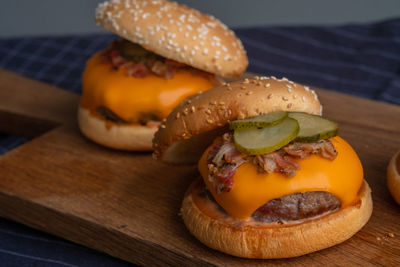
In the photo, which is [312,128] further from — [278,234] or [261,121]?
[278,234]

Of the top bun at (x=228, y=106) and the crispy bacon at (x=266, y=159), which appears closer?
the crispy bacon at (x=266, y=159)

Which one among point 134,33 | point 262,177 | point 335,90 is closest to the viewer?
point 262,177

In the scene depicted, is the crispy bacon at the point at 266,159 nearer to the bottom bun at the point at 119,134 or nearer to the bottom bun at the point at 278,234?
the bottom bun at the point at 278,234

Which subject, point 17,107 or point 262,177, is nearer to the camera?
point 262,177

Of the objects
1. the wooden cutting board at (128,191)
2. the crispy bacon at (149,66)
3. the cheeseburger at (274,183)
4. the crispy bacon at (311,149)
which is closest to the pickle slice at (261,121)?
the cheeseburger at (274,183)

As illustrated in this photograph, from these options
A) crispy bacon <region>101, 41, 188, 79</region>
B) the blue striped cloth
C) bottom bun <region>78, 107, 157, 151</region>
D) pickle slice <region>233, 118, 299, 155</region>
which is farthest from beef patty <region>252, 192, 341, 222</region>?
the blue striped cloth

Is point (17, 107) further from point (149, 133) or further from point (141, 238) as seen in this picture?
point (141, 238)

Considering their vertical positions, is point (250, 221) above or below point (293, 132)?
below

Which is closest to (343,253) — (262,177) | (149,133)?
(262,177)
